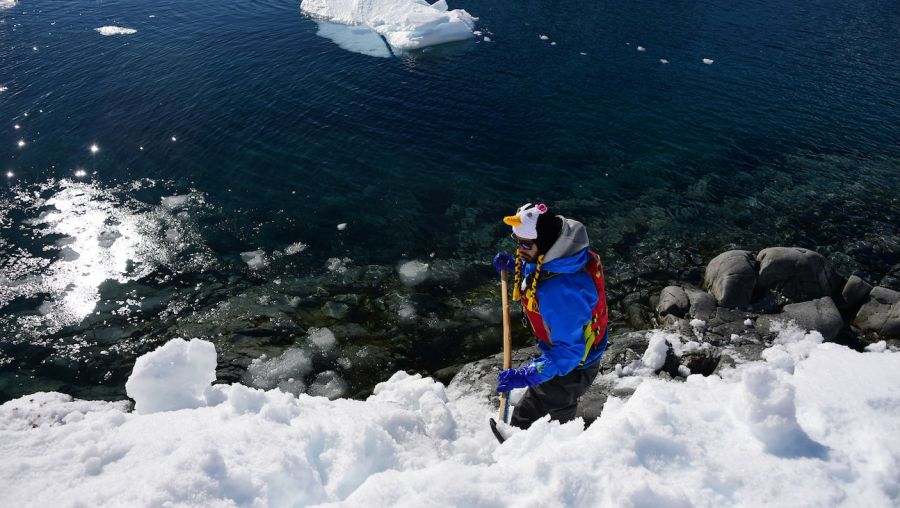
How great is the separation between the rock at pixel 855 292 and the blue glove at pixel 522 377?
9611mm

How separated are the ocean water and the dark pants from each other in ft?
11.5

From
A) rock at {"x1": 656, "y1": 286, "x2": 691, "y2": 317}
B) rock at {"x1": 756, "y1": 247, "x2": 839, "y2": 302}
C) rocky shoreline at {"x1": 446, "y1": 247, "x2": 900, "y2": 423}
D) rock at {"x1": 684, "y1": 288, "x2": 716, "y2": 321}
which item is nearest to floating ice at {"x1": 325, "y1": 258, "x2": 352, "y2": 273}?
rocky shoreline at {"x1": 446, "y1": 247, "x2": 900, "y2": 423}

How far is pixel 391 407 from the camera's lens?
619 centimetres

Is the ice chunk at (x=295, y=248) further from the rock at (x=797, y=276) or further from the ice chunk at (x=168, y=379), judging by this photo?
the rock at (x=797, y=276)

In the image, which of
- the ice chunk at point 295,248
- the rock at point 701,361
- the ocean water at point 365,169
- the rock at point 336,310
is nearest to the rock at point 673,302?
the ocean water at point 365,169

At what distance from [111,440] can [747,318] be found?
10879 mm

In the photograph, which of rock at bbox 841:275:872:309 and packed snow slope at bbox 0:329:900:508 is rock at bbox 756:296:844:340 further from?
packed snow slope at bbox 0:329:900:508

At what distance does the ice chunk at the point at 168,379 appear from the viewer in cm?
605

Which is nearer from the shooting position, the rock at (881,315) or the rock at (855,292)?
the rock at (881,315)

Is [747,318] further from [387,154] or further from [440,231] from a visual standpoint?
[387,154]

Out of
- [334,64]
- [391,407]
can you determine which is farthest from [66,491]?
[334,64]

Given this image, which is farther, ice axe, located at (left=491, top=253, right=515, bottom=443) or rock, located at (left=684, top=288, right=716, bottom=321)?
rock, located at (left=684, top=288, right=716, bottom=321)

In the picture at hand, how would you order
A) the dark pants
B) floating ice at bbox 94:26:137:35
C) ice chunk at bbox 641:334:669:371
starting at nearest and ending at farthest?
the dark pants → ice chunk at bbox 641:334:669:371 → floating ice at bbox 94:26:137:35

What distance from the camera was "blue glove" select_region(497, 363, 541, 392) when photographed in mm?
5477
